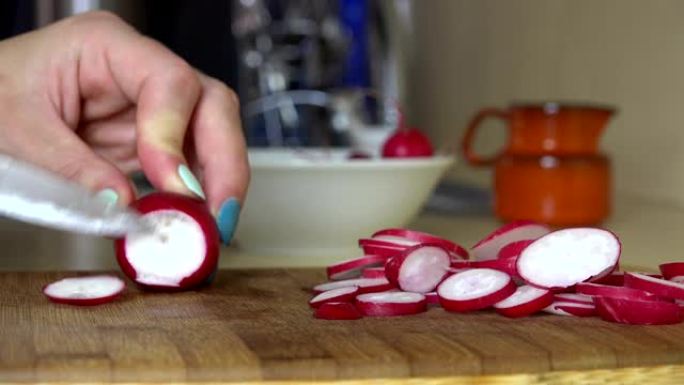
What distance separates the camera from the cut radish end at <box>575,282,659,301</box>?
710 millimetres

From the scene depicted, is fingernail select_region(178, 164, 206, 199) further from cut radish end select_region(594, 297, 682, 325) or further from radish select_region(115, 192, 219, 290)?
cut radish end select_region(594, 297, 682, 325)

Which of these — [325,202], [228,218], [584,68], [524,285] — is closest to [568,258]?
[524,285]

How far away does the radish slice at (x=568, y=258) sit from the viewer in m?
0.75

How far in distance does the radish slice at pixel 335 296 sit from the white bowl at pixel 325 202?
313mm

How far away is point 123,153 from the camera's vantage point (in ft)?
3.62

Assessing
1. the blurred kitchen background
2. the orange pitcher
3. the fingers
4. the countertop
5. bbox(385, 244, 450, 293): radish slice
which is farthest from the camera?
the blurred kitchen background

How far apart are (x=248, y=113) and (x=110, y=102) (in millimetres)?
1276

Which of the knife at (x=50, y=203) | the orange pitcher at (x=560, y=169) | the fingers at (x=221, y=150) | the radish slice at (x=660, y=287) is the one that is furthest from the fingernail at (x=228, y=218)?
the orange pitcher at (x=560, y=169)

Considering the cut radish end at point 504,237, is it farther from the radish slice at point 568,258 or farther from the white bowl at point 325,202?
the white bowl at point 325,202

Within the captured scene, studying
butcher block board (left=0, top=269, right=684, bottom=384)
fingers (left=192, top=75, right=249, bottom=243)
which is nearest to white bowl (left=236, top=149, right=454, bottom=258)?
fingers (left=192, top=75, right=249, bottom=243)

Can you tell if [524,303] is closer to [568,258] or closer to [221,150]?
[568,258]

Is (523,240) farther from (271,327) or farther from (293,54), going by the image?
(293,54)

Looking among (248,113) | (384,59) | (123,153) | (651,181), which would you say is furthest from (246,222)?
(384,59)

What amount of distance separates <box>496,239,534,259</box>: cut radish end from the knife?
28cm
